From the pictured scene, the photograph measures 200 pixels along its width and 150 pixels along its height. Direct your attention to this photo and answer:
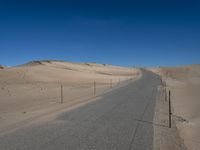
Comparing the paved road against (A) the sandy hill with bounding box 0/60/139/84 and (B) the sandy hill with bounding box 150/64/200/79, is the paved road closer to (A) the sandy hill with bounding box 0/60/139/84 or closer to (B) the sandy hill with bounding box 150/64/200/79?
(A) the sandy hill with bounding box 0/60/139/84

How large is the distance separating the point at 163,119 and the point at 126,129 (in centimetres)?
356

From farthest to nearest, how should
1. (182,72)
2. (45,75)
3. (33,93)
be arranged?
1. (182,72)
2. (45,75)
3. (33,93)

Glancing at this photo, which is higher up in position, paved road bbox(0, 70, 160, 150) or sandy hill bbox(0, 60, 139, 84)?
sandy hill bbox(0, 60, 139, 84)

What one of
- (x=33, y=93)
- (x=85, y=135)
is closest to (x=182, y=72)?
(x=33, y=93)

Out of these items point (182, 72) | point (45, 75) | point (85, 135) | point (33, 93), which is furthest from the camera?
point (182, 72)

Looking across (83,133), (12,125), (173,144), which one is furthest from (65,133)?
(173,144)

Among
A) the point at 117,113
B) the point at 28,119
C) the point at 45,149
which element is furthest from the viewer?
the point at 117,113

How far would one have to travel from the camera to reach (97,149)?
28.9 ft

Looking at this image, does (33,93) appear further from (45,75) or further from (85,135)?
(45,75)

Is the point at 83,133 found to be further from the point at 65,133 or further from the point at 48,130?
the point at 48,130

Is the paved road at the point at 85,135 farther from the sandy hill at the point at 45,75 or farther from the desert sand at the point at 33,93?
the sandy hill at the point at 45,75

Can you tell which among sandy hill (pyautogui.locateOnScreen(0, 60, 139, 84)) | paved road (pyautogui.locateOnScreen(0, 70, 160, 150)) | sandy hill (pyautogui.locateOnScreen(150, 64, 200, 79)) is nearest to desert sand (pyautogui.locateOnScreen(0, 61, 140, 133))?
sandy hill (pyautogui.locateOnScreen(0, 60, 139, 84))

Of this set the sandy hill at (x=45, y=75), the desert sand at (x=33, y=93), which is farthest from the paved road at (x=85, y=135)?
the sandy hill at (x=45, y=75)

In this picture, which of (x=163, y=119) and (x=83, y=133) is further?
(x=163, y=119)
